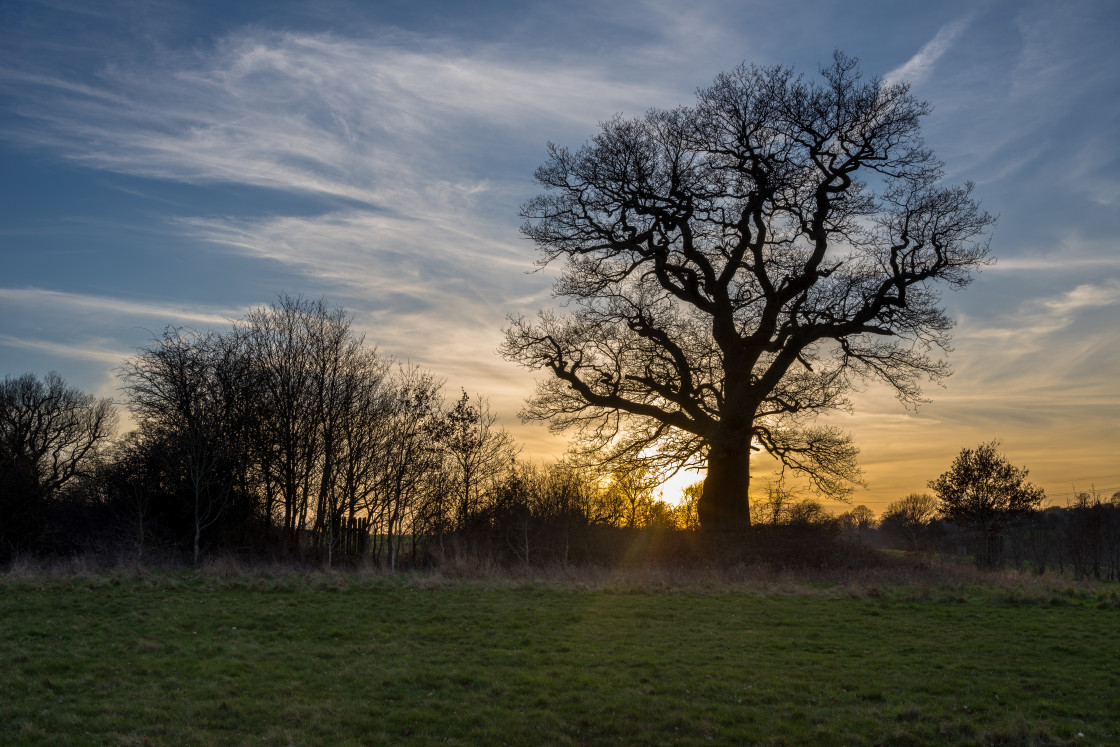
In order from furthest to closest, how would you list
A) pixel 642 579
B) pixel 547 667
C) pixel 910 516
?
1. pixel 910 516
2. pixel 642 579
3. pixel 547 667

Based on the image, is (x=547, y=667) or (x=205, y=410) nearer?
(x=547, y=667)

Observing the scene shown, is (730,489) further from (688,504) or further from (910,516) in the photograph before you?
(910,516)

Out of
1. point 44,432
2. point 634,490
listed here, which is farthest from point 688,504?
point 44,432

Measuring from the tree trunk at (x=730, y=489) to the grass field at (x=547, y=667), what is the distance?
5661 millimetres

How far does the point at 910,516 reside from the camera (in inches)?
Result: 1949

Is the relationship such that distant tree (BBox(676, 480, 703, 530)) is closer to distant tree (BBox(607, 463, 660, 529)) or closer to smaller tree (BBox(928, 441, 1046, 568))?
distant tree (BBox(607, 463, 660, 529))

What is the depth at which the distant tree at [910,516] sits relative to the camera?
139ft

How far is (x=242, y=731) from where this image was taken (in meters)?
6.76

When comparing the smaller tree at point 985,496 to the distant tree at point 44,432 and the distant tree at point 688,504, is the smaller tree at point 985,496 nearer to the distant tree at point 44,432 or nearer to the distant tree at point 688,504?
the distant tree at point 688,504

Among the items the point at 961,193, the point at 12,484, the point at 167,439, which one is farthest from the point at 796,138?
the point at 12,484

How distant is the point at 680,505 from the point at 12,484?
25988 mm

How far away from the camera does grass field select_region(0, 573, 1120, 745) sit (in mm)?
6809

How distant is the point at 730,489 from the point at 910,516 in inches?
1352

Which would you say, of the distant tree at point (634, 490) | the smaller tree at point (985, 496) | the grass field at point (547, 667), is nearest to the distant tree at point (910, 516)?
the smaller tree at point (985, 496)
